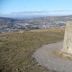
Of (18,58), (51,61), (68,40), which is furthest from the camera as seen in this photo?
(68,40)

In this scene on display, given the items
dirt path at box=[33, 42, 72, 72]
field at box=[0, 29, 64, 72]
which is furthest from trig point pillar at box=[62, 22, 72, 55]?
field at box=[0, 29, 64, 72]

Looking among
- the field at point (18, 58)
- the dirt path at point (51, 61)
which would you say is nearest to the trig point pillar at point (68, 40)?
the dirt path at point (51, 61)

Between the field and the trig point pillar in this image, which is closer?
the field

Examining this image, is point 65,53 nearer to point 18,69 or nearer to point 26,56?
point 26,56

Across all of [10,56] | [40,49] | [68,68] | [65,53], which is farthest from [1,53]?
[68,68]

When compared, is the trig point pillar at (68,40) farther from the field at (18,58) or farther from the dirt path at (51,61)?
the field at (18,58)

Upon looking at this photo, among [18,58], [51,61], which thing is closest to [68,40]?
[51,61]

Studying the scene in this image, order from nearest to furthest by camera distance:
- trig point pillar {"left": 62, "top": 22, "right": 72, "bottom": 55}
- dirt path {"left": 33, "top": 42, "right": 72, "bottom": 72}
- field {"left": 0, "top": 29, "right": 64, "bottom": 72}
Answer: dirt path {"left": 33, "top": 42, "right": 72, "bottom": 72} < field {"left": 0, "top": 29, "right": 64, "bottom": 72} < trig point pillar {"left": 62, "top": 22, "right": 72, "bottom": 55}

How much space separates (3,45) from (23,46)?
1685 mm

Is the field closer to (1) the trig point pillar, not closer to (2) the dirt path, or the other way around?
(2) the dirt path

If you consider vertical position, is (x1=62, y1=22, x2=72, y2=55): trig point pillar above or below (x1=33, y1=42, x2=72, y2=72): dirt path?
above

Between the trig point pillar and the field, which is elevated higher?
the trig point pillar

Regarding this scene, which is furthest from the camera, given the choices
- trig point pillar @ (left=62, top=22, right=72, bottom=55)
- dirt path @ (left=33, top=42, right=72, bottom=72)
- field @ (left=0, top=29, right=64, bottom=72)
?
trig point pillar @ (left=62, top=22, right=72, bottom=55)

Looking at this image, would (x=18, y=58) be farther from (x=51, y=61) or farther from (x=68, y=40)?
(x=68, y=40)
